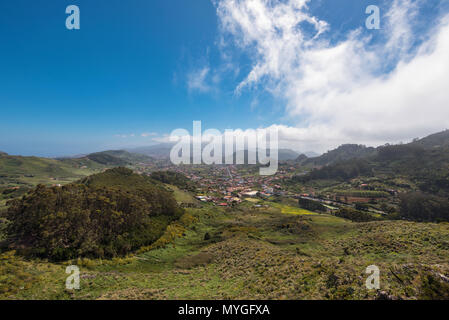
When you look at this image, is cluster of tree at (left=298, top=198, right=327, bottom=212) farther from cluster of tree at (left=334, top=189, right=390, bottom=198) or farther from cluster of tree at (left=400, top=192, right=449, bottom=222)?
cluster of tree at (left=334, top=189, right=390, bottom=198)

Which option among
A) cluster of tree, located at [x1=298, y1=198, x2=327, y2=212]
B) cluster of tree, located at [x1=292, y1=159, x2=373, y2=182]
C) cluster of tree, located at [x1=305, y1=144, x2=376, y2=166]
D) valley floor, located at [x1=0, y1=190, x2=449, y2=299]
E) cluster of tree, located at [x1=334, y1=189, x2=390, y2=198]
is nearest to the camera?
valley floor, located at [x1=0, y1=190, x2=449, y2=299]

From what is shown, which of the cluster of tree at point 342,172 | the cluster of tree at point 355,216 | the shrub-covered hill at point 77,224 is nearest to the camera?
the shrub-covered hill at point 77,224

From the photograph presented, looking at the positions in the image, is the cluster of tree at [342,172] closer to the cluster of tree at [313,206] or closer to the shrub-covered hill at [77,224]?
the cluster of tree at [313,206]

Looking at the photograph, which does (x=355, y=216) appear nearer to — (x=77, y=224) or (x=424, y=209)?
(x=424, y=209)

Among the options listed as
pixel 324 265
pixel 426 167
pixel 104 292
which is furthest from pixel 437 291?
pixel 426 167

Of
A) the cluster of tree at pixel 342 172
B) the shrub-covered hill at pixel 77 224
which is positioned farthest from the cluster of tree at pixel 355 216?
the cluster of tree at pixel 342 172

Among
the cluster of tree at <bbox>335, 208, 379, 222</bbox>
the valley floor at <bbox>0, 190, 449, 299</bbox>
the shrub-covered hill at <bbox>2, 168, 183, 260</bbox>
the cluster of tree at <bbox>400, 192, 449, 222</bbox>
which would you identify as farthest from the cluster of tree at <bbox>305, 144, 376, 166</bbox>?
the shrub-covered hill at <bbox>2, 168, 183, 260</bbox>
